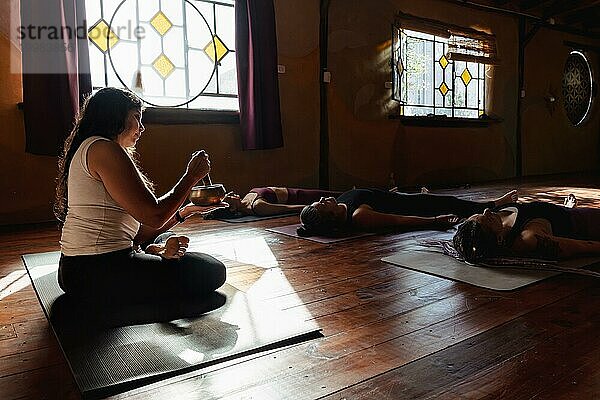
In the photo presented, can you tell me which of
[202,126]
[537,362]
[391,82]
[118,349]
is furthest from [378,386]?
[391,82]

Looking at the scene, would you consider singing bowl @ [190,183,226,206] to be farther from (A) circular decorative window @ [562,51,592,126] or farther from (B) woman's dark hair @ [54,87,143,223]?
(A) circular decorative window @ [562,51,592,126]

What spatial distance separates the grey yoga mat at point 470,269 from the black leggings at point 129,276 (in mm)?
1094

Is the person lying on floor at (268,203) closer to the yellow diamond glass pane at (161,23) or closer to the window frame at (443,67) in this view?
the yellow diamond glass pane at (161,23)

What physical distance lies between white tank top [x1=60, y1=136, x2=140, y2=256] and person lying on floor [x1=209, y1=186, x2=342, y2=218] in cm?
233

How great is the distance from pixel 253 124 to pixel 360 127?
1.59 metres

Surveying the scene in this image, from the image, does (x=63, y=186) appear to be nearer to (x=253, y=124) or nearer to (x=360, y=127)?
(x=253, y=124)

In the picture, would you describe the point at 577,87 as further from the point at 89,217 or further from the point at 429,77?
the point at 89,217

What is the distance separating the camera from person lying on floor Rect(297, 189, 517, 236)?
3459 millimetres

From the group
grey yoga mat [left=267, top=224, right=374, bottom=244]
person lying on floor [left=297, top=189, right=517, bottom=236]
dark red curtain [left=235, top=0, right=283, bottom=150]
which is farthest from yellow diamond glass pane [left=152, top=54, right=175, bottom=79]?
person lying on floor [left=297, top=189, right=517, bottom=236]

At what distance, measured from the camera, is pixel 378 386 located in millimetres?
1352

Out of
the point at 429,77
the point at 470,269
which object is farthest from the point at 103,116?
the point at 429,77

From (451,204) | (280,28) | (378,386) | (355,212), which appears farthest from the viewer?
(280,28)

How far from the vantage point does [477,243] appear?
2.57 metres

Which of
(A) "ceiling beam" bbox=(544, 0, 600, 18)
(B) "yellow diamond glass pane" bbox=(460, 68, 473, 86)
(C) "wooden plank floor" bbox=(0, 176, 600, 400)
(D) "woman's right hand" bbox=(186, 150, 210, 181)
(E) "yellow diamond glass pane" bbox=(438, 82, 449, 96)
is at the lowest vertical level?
(C) "wooden plank floor" bbox=(0, 176, 600, 400)
